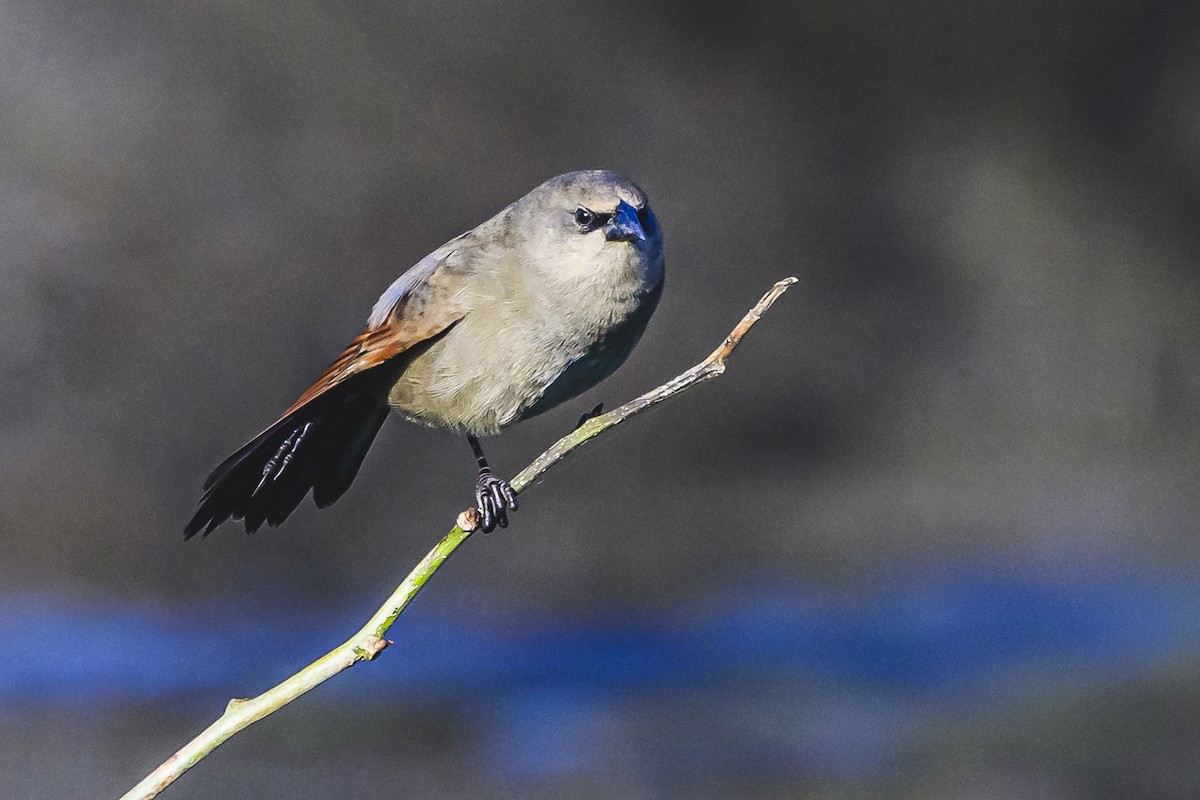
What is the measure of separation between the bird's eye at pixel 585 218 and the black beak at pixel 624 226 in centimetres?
4

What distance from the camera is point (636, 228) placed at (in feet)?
6.93

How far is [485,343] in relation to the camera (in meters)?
2.25

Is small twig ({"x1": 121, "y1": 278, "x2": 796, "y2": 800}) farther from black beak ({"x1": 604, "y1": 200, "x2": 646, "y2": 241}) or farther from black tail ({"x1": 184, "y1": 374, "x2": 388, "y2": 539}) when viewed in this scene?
black tail ({"x1": 184, "y1": 374, "x2": 388, "y2": 539})

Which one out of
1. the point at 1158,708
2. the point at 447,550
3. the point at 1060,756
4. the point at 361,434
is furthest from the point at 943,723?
the point at 447,550

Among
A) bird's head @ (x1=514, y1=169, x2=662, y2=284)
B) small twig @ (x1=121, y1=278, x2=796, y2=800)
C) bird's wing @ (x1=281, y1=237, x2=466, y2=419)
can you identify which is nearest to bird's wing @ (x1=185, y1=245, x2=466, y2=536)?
bird's wing @ (x1=281, y1=237, x2=466, y2=419)

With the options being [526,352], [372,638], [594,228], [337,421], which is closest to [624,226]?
[594,228]

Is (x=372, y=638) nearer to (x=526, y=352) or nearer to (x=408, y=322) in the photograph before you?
(x=526, y=352)

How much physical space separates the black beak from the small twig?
52cm

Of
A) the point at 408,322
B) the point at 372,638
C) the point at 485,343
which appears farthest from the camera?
the point at 408,322

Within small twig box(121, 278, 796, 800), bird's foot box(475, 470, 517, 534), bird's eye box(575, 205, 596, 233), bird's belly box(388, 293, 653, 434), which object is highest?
bird's eye box(575, 205, 596, 233)

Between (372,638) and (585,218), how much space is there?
3.15 ft

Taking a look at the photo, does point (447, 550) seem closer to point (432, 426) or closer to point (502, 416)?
point (502, 416)

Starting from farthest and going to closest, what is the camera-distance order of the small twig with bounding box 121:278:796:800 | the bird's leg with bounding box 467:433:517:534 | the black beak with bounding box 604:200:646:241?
the bird's leg with bounding box 467:433:517:534, the black beak with bounding box 604:200:646:241, the small twig with bounding box 121:278:796:800

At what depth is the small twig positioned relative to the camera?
132cm
